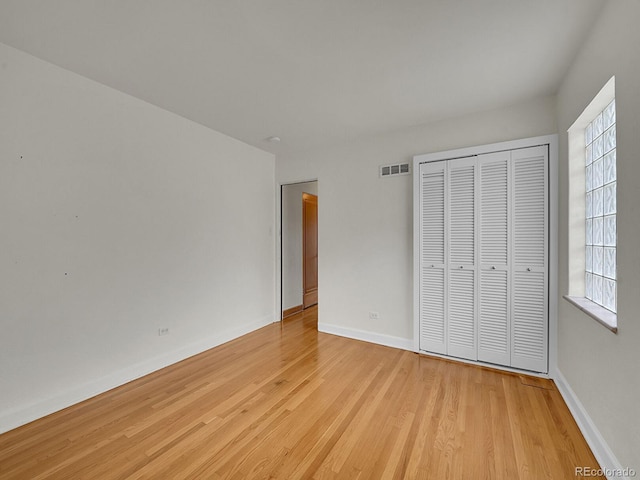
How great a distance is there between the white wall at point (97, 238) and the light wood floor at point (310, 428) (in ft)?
1.08

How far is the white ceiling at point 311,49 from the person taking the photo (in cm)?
164

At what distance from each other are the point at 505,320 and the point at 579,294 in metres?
0.66

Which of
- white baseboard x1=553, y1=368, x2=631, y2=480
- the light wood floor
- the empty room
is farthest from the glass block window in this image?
the light wood floor

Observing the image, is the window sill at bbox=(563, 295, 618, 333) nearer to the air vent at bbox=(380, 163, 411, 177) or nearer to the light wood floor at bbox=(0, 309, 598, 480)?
the light wood floor at bbox=(0, 309, 598, 480)

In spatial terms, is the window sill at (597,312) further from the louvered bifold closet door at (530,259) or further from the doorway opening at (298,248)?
the doorway opening at (298,248)

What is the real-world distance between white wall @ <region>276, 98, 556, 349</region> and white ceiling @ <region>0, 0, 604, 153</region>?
327 millimetres

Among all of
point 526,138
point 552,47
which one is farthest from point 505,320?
point 552,47

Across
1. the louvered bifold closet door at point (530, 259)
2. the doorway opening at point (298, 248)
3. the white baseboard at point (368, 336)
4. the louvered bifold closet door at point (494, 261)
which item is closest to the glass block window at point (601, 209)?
the louvered bifold closet door at point (530, 259)

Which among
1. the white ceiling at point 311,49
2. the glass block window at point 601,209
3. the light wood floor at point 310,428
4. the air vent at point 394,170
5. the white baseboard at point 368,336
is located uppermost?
the white ceiling at point 311,49

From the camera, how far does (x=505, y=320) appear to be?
2.76 m

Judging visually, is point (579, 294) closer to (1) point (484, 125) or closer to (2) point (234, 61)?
(1) point (484, 125)

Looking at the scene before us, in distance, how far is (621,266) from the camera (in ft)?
4.73

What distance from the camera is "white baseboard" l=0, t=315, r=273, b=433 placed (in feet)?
6.52

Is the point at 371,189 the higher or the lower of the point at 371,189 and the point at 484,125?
the lower
